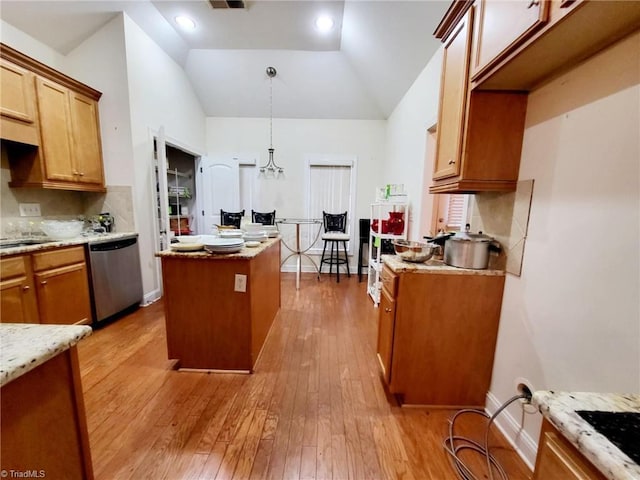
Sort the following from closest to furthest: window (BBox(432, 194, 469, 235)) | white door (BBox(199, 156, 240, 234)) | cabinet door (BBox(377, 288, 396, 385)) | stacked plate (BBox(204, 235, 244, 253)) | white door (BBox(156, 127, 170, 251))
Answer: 1. cabinet door (BBox(377, 288, 396, 385))
2. stacked plate (BBox(204, 235, 244, 253))
3. window (BBox(432, 194, 469, 235))
4. white door (BBox(156, 127, 170, 251))
5. white door (BBox(199, 156, 240, 234))

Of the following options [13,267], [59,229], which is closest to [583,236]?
[13,267]

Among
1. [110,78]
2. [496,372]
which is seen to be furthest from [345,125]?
[496,372]

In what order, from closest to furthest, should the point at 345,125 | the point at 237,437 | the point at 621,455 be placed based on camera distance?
1. the point at 621,455
2. the point at 237,437
3. the point at 345,125

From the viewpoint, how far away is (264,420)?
1.51m

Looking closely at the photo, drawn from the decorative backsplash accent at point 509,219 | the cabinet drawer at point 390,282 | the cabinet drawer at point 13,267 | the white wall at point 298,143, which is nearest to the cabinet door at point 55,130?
the cabinet drawer at point 13,267

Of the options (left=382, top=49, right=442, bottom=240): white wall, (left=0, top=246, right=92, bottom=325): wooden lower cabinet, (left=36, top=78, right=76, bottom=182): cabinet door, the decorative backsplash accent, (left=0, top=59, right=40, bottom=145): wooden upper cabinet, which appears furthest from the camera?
(left=382, top=49, right=442, bottom=240): white wall

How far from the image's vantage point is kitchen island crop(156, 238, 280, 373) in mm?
1796

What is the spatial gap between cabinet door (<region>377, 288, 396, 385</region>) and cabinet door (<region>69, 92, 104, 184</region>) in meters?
3.15

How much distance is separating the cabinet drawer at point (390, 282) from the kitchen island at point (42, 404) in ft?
4.50

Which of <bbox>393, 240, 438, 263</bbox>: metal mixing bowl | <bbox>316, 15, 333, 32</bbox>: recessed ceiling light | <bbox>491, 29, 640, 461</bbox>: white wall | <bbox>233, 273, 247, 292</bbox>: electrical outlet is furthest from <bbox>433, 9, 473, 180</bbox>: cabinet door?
<bbox>316, 15, 333, 32</bbox>: recessed ceiling light

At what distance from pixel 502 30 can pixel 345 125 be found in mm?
3665

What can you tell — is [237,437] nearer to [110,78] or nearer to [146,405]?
[146,405]

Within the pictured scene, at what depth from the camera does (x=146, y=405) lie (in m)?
1.59

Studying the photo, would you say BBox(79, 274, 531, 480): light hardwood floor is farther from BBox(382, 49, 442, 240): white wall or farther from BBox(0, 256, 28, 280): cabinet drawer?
BBox(382, 49, 442, 240): white wall
